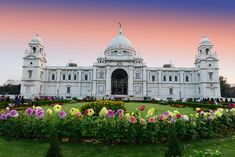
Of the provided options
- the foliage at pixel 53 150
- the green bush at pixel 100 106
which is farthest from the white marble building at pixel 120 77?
the foliage at pixel 53 150

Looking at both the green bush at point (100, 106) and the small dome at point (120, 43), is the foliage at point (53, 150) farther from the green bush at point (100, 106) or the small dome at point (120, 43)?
the small dome at point (120, 43)

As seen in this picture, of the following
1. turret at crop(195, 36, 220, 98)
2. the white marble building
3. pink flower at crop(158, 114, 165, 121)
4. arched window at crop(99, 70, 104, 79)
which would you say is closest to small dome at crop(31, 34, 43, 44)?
the white marble building

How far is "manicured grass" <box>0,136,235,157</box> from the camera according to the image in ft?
22.9

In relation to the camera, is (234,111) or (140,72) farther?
(140,72)

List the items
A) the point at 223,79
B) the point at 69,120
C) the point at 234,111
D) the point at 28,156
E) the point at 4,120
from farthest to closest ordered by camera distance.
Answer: the point at 223,79 → the point at 234,111 → the point at 4,120 → the point at 69,120 → the point at 28,156

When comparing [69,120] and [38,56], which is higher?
[38,56]

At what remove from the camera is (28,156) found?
6703mm

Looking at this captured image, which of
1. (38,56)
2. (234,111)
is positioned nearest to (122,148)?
(234,111)

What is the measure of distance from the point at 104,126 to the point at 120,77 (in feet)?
187

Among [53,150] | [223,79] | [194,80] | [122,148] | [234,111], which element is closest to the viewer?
[53,150]

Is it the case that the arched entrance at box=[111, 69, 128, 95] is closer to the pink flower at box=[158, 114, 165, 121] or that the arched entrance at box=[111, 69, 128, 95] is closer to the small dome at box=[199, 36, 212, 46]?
the small dome at box=[199, 36, 212, 46]

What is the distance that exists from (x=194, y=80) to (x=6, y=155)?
63.5m

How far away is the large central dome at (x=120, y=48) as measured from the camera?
6725 cm

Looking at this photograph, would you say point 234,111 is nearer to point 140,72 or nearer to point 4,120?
point 4,120
